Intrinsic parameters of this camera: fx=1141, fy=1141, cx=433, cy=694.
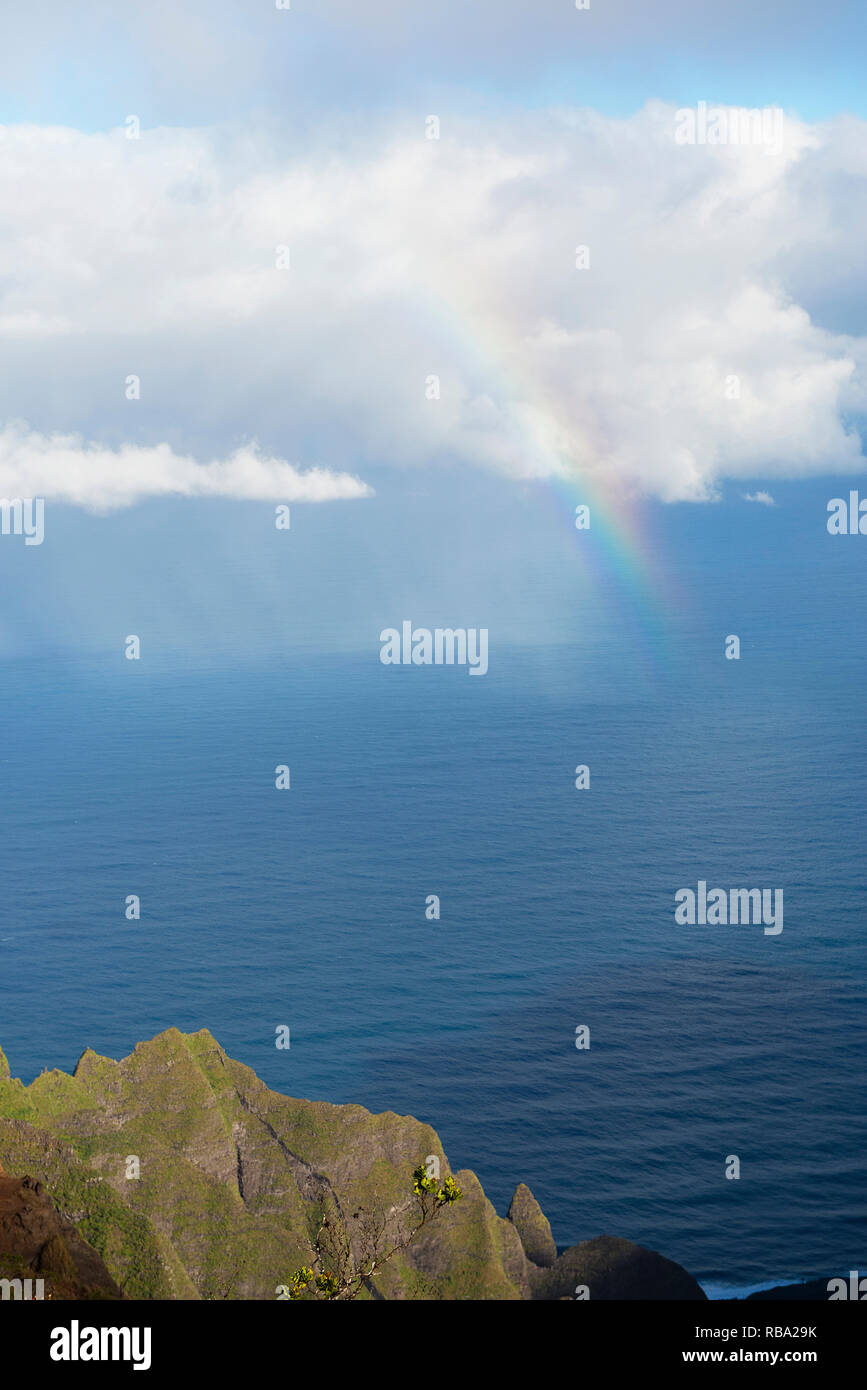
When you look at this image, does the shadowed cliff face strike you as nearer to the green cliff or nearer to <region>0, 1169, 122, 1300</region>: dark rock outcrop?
the green cliff

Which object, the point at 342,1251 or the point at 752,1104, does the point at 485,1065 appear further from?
the point at 342,1251

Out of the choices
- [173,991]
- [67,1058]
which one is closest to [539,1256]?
[67,1058]

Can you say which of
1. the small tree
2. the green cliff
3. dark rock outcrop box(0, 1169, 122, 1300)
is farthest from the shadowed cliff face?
dark rock outcrop box(0, 1169, 122, 1300)

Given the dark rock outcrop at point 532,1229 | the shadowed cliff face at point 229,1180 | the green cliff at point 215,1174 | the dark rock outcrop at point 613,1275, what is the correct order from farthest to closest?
the dark rock outcrop at point 532,1229 < the dark rock outcrop at point 613,1275 < the shadowed cliff face at point 229,1180 < the green cliff at point 215,1174

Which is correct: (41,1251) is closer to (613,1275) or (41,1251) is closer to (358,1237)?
(358,1237)

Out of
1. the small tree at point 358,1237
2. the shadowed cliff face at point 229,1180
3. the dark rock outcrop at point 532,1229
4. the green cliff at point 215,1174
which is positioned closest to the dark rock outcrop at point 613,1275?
the shadowed cliff face at point 229,1180

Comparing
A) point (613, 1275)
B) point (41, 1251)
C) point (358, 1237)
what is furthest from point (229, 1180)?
point (41, 1251)

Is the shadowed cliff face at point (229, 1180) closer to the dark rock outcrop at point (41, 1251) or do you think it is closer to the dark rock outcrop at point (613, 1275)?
the dark rock outcrop at point (613, 1275)
